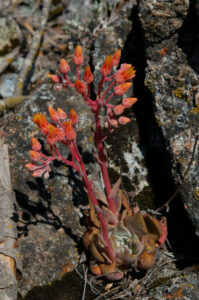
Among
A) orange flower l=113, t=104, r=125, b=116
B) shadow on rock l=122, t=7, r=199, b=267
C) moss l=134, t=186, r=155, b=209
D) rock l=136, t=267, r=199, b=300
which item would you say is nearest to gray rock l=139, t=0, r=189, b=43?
shadow on rock l=122, t=7, r=199, b=267

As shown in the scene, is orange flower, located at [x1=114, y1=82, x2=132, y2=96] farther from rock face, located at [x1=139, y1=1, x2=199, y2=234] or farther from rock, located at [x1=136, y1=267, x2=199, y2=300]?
rock, located at [x1=136, y1=267, x2=199, y2=300]

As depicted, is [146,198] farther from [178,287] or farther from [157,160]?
[178,287]

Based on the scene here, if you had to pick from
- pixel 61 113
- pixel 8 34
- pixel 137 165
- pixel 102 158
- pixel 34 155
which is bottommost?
pixel 137 165

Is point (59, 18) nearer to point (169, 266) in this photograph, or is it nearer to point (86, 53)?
point (86, 53)

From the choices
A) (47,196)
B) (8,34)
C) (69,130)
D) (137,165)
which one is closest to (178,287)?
(137,165)

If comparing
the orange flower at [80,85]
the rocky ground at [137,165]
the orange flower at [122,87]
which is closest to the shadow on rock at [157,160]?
the rocky ground at [137,165]

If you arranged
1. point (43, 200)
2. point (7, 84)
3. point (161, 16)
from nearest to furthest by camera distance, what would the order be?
1. point (161, 16)
2. point (43, 200)
3. point (7, 84)
